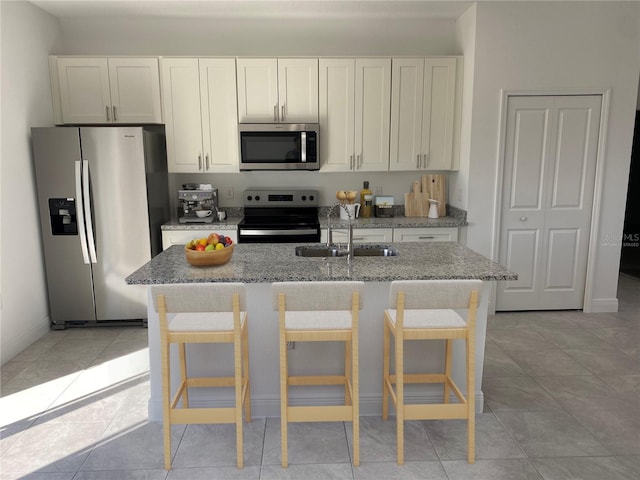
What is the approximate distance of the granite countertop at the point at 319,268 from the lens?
237 centimetres

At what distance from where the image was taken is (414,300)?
6.94 feet

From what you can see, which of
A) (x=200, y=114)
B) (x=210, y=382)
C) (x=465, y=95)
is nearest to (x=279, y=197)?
(x=200, y=114)

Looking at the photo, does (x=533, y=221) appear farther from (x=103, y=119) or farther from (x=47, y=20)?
(x=47, y=20)

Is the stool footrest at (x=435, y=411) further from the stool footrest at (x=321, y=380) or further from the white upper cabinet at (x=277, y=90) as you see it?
the white upper cabinet at (x=277, y=90)

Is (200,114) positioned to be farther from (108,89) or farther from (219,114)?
(108,89)

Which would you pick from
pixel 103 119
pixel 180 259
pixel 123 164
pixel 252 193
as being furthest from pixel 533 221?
pixel 103 119

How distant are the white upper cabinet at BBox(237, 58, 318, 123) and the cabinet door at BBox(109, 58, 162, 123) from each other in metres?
0.78

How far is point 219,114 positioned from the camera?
14.3 feet

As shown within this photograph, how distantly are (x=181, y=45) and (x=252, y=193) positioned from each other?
Result: 63.2 inches

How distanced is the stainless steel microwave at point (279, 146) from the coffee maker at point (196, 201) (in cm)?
43

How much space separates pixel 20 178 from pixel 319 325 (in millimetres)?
2954

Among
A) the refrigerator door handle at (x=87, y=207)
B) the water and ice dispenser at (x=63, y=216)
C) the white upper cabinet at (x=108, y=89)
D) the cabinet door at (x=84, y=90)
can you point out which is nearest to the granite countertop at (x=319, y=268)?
the refrigerator door handle at (x=87, y=207)

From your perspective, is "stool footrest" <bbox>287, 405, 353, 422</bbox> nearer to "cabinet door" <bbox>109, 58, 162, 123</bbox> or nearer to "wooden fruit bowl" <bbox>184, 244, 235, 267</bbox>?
"wooden fruit bowl" <bbox>184, 244, 235, 267</bbox>

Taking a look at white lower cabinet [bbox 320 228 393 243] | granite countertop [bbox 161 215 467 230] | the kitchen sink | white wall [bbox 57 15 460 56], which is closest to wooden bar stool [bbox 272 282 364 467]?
the kitchen sink
